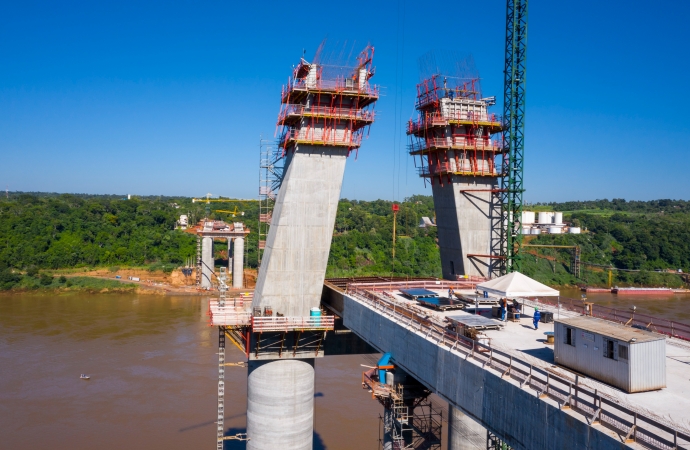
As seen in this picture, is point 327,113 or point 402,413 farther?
point 327,113

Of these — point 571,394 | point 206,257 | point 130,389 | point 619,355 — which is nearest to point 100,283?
point 206,257

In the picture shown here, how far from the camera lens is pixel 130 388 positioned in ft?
108

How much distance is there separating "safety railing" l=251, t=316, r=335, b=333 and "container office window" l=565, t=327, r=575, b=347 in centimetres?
953

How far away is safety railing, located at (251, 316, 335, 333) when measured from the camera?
60.0 feet

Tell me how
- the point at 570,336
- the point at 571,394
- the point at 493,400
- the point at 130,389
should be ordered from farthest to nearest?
the point at 130,389
the point at 570,336
the point at 493,400
the point at 571,394

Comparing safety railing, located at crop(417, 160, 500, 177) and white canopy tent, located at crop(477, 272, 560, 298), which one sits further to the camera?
safety railing, located at crop(417, 160, 500, 177)

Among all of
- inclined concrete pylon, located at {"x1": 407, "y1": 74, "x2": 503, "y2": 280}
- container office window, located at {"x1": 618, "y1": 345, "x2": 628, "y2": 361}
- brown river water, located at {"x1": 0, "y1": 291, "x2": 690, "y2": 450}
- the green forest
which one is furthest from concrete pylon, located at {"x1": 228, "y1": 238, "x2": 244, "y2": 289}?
container office window, located at {"x1": 618, "y1": 345, "x2": 628, "y2": 361}

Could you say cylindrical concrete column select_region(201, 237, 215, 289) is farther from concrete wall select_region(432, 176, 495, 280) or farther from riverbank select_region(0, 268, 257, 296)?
concrete wall select_region(432, 176, 495, 280)

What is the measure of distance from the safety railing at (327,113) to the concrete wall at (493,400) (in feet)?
23.5

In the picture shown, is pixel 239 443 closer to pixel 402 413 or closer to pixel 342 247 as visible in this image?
pixel 402 413

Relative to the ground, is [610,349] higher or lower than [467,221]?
lower

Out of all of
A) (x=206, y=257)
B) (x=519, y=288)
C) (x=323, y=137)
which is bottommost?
(x=206, y=257)

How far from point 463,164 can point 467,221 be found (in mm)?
2506

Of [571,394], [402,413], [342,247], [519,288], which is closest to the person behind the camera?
[571,394]
